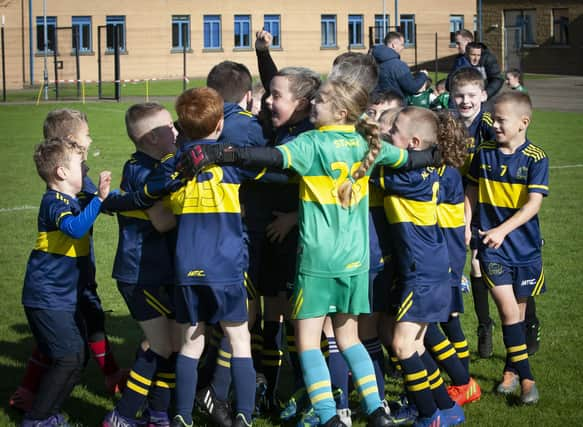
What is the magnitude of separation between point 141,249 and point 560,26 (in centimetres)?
4920

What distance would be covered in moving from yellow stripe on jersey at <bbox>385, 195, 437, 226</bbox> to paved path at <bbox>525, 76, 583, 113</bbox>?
2441cm

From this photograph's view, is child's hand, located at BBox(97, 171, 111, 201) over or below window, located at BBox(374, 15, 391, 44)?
below

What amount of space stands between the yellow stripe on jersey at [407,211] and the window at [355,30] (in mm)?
50434

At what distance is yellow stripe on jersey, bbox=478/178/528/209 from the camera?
5637mm

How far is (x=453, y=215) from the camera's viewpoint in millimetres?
5328

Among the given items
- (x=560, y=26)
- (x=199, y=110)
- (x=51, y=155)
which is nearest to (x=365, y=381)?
(x=199, y=110)

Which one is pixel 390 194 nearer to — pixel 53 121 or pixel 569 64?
pixel 53 121

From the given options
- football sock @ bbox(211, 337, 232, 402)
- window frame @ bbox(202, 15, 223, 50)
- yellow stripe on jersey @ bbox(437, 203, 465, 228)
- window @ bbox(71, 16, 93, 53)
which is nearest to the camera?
football sock @ bbox(211, 337, 232, 402)

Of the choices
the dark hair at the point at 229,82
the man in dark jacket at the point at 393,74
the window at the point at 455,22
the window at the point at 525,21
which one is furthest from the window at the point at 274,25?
the dark hair at the point at 229,82

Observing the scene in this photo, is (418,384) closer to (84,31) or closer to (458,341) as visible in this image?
(458,341)

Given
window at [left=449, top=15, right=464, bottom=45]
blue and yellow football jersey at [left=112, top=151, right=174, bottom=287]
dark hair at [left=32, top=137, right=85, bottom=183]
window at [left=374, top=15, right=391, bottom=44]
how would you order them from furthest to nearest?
window at [left=449, top=15, right=464, bottom=45]
window at [left=374, top=15, right=391, bottom=44]
dark hair at [left=32, top=137, right=85, bottom=183]
blue and yellow football jersey at [left=112, top=151, right=174, bottom=287]

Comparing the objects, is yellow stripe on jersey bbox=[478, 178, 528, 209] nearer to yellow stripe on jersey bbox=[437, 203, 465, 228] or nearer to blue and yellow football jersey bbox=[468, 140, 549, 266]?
blue and yellow football jersey bbox=[468, 140, 549, 266]

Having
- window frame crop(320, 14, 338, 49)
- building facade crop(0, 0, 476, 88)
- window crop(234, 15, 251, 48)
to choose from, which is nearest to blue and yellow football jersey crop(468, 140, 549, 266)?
building facade crop(0, 0, 476, 88)

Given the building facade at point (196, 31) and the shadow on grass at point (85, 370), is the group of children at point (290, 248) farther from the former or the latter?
the building facade at point (196, 31)
